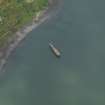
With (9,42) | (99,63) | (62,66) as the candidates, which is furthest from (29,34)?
(99,63)

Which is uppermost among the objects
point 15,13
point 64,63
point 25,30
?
point 15,13

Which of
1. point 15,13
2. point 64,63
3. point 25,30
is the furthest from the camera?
point 15,13

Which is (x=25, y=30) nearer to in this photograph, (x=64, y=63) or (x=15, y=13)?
(x=15, y=13)

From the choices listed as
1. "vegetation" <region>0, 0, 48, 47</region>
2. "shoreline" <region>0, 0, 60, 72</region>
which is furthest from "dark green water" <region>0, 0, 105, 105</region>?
"vegetation" <region>0, 0, 48, 47</region>

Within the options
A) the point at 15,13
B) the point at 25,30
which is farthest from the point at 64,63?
the point at 15,13

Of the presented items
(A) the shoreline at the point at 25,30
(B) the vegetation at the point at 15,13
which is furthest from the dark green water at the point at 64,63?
(B) the vegetation at the point at 15,13

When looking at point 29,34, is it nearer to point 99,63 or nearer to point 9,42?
point 9,42

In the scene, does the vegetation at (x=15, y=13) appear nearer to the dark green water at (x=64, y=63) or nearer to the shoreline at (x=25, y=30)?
the shoreline at (x=25, y=30)
